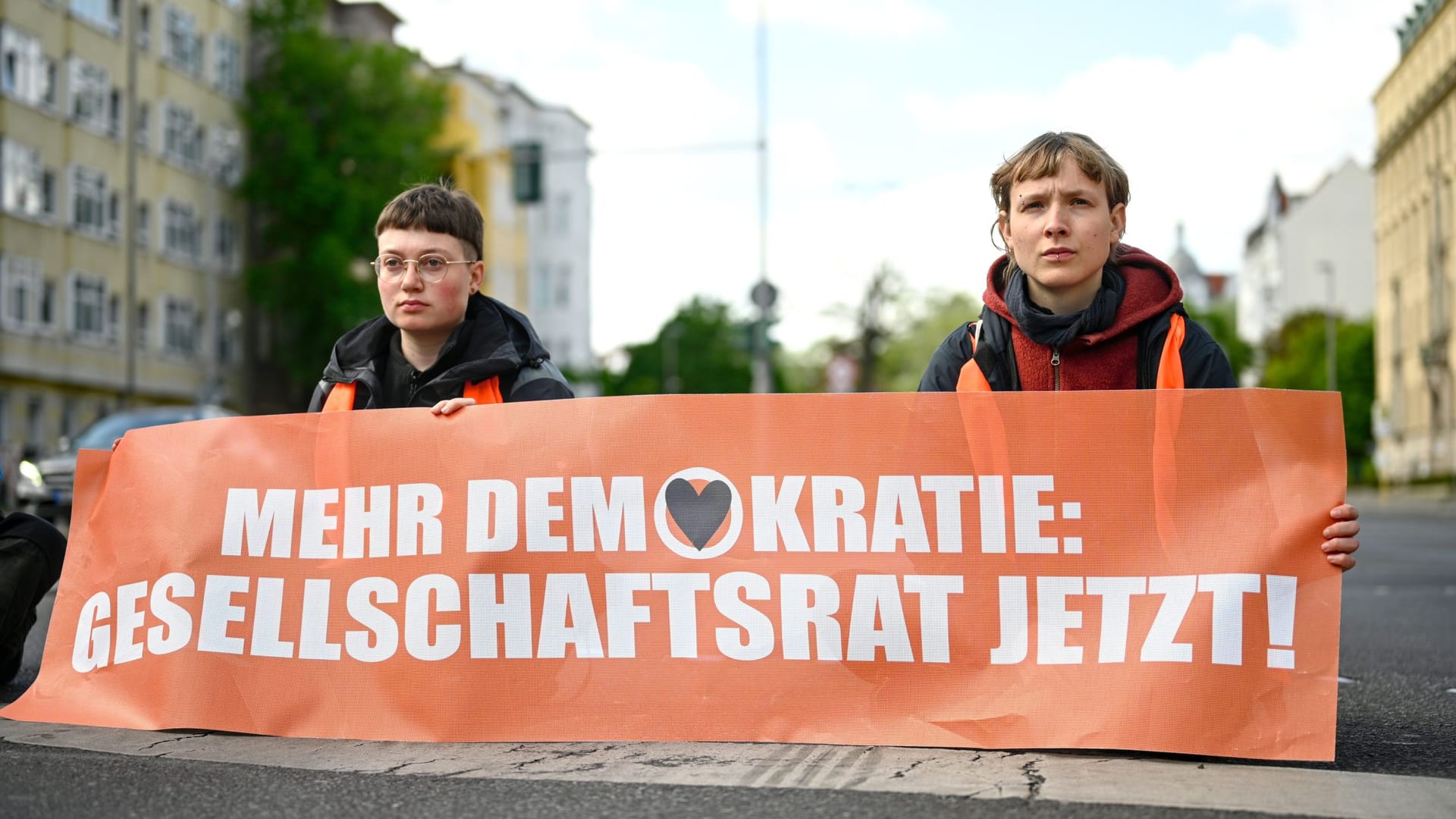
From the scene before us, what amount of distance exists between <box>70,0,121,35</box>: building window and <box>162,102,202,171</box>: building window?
125 inches

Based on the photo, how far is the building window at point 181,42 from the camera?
46.1m

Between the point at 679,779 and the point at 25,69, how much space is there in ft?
127

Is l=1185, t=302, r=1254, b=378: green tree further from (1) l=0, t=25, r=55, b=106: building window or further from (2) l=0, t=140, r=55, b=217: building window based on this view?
(1) l=0, t=25, r=55, b=106: building window

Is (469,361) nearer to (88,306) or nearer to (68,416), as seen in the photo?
(68,416)

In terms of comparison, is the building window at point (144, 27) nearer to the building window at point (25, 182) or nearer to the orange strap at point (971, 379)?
the building window at point (25, 182)

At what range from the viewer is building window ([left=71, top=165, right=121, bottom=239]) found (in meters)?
41.3

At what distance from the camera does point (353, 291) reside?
4909 centimetres

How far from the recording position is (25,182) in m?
38.9

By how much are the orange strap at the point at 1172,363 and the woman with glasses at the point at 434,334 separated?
1.78 metres

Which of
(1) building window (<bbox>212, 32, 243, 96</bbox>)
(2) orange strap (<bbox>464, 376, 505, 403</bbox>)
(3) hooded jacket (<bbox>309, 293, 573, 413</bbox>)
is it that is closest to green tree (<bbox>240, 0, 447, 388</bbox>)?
(1) building window (<bbox>212, 32, 243, 96</bbox>)

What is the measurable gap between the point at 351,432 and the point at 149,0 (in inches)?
1729

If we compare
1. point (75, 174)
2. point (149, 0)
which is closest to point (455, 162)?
point (149, 0)

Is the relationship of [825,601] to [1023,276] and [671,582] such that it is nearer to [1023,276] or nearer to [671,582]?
[671,582]

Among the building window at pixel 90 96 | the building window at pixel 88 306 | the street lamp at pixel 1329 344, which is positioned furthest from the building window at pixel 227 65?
the street lamp at pixel 1329 344
